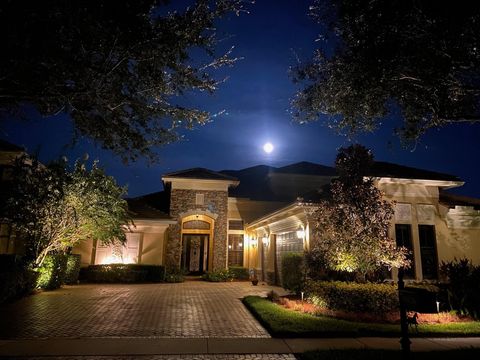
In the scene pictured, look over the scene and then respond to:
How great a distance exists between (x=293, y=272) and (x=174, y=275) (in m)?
8.27

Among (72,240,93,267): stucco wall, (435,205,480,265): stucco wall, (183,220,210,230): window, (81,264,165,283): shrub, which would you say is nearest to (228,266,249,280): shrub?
(183,220,210,230): window

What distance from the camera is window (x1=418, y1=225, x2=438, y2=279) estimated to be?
13.0 meters

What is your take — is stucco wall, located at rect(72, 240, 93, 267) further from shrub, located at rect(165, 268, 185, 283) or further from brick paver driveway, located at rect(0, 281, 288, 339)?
brick paver driveway, located at rect(0, 281, 288, 339)

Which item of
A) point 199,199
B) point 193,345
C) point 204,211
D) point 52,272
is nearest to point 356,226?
point 193,345

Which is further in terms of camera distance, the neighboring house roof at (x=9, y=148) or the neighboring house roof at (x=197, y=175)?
the neighboring house roof at (x=197, y=175)

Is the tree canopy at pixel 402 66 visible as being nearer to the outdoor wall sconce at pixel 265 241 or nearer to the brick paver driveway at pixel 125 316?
the brick paver driveway at pixel 125 316

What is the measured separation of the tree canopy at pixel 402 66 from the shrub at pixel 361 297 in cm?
431

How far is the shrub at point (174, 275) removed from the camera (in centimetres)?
1800

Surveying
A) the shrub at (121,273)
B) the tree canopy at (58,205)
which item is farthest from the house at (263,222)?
the tree canopy at (58,205)

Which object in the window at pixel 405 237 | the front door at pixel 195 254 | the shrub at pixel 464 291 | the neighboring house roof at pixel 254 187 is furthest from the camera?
the neighboring house roof at pixel 254 187

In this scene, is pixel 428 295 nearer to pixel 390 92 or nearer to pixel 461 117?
pixel 461 117

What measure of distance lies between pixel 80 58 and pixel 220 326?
6652mm

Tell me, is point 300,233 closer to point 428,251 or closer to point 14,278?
point 428,251

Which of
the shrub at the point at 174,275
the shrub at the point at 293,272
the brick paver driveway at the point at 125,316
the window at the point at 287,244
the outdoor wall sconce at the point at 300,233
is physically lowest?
the brick paver driveway at the point at 125,316
